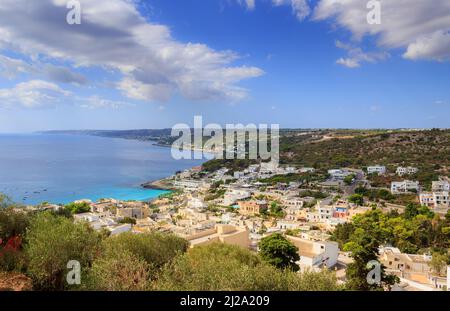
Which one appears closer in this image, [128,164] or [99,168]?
[99,168]

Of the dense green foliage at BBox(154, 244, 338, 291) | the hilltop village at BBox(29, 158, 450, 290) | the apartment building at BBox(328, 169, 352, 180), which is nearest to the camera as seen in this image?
the dense green foliage at BBox(154, 244, 338, 291)

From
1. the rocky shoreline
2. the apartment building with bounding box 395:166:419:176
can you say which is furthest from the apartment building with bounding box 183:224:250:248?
the rocky shoreline

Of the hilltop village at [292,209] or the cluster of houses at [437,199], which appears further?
the cluster of houses at [437,199]

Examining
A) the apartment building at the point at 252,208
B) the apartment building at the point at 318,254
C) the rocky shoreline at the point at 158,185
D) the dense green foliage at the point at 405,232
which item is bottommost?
the rocky shoreline at the point at 158,185

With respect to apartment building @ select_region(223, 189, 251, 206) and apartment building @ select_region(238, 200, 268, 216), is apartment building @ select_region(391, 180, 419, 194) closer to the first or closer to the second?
apartment building @ select_region(238, 200, 268, 216)

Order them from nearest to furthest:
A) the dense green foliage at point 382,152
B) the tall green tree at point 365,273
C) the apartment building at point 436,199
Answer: the tall green tree at point 365,273 → the apartment building at point 436,199 → the dense green foliage at point 382,152

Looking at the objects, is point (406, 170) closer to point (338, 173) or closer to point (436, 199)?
point (338, 173)

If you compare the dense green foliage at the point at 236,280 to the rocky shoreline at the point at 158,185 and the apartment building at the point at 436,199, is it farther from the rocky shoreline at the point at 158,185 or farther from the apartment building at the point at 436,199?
the rocky shoreline at the point at 158,185

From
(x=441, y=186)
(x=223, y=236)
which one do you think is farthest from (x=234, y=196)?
(x=223, y=236)

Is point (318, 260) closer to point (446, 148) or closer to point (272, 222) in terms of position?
point (272, 222)

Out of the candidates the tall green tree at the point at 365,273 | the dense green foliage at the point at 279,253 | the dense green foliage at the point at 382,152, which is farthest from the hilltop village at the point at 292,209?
the dense green foliage at the point at 382,152
